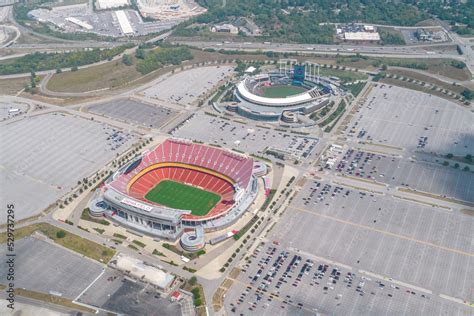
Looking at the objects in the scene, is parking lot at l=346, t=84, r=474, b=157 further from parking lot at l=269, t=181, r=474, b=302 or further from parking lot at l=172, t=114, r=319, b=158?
parking lot at l=269, t=181, r=474, b=302

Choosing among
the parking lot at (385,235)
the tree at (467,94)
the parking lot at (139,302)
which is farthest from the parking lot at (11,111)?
the tree at (467,94)

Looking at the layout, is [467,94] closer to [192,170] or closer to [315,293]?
[192,170]

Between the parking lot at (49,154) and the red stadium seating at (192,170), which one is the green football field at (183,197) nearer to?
the red stadium seating at (192,170)

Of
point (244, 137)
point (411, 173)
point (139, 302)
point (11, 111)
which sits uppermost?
point (11, 111)

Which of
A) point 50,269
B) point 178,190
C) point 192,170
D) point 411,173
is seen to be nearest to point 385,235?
point 411,173

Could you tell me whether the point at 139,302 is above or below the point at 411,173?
below
